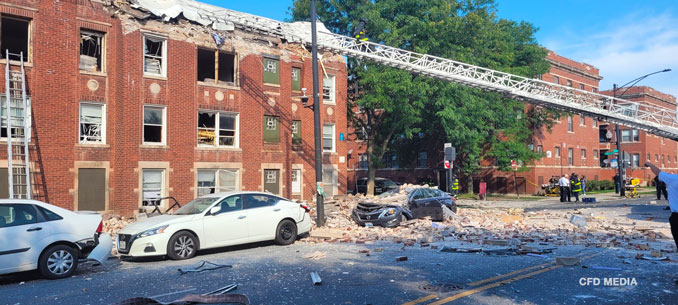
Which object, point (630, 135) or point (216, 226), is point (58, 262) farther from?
point (630, 135)

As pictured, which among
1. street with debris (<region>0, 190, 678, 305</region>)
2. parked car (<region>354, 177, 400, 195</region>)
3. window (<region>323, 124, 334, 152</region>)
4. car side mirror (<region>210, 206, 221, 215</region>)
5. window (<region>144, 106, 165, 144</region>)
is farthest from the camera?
parked car (<region>354, 177, 400, 195</region>)

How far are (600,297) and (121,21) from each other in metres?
19.8

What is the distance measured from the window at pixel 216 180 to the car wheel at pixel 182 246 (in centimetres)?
1180

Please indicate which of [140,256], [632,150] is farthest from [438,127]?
[632,150]

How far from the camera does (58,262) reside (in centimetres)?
904

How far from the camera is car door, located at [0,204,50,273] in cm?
848

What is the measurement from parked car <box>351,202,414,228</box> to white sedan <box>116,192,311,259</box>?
128 inches

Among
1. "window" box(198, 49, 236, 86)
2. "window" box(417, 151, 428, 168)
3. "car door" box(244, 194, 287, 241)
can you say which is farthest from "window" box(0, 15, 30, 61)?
"window" box(417, 151, 428, 168)

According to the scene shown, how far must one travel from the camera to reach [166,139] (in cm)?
2138

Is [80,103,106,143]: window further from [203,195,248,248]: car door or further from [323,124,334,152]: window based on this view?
[323,124,334,152]: window

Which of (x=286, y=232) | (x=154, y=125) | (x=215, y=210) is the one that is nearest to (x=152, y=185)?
(x=154, y=125)

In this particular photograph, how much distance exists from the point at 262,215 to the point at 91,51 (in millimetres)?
Answer: 12852

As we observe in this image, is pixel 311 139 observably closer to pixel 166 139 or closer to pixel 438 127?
pixel 166 139

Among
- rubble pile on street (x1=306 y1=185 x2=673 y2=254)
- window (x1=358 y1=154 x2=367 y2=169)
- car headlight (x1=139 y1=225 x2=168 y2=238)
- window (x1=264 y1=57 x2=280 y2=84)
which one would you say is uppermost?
window (x1=264 y1=57 x2=280 y2=84)
